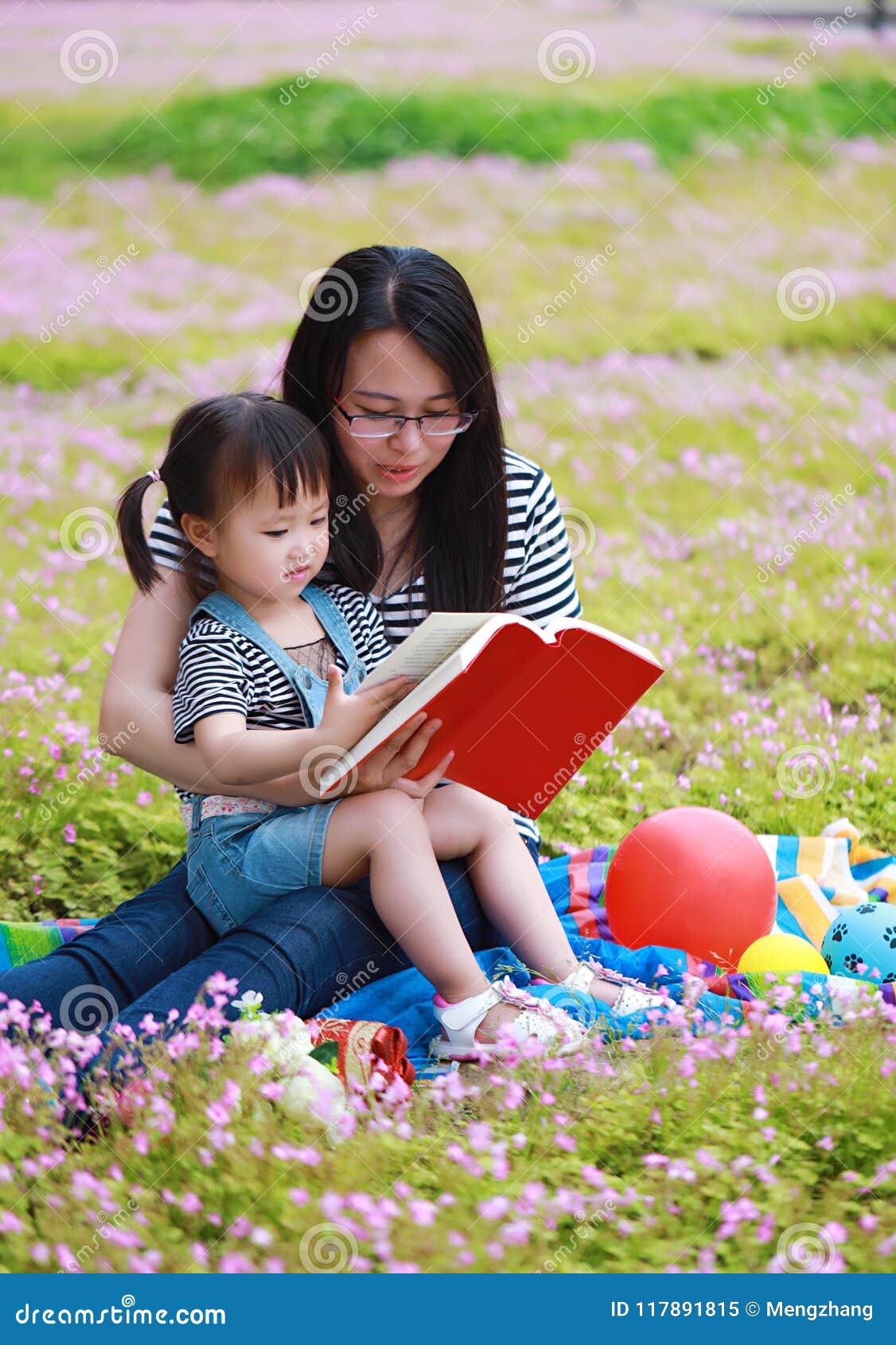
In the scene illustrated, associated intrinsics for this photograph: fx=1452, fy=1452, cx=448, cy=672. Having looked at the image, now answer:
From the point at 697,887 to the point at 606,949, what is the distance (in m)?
0.30

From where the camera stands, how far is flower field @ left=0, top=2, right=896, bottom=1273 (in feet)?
8.20

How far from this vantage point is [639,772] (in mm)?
4961

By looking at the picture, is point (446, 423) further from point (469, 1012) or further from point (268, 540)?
point (469, 1012)

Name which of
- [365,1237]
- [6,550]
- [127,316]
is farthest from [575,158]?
[365,1237]

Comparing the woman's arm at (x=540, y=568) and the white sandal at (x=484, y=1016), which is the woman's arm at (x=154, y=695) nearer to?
the white sandal at (x=484, y=1016)

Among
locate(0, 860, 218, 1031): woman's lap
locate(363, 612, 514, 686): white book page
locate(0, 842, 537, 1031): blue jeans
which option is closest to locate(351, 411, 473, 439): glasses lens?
locate(363, 612, 514, 686): white book page

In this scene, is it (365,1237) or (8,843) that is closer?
(365,1237)

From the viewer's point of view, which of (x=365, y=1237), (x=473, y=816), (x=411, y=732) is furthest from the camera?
(x=473, y=816)

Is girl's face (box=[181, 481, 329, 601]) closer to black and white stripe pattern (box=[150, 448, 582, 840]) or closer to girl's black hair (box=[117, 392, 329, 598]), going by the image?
girl's black hair (box=[117, 392, 329, 598])

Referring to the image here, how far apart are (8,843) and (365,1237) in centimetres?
248

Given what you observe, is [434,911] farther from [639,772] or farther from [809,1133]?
[639,772]

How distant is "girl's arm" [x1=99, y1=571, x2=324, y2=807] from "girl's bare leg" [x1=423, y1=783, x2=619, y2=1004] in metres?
0.60

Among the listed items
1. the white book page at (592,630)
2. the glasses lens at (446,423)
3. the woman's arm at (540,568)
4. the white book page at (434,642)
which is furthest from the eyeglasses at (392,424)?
the white book page at (434,642)

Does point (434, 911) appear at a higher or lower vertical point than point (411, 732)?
lower
